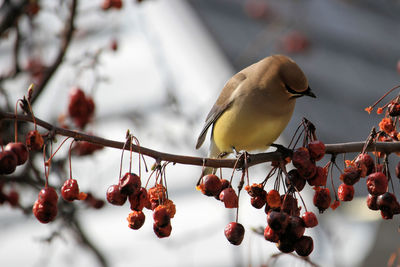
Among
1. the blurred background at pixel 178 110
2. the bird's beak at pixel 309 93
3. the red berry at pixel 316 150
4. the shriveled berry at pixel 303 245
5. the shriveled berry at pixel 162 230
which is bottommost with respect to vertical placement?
the blurred background at pixel 178 110

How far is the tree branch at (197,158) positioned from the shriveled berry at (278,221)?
0.72 feet

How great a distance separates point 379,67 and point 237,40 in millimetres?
2246

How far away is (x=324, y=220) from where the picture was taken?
5535mm

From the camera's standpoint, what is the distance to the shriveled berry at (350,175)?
1.98 meters

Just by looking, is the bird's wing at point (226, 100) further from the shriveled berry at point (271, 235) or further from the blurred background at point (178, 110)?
the shriveled berry at point (271, 235)

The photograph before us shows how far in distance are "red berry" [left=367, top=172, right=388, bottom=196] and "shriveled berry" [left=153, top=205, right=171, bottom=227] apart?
0.65 m

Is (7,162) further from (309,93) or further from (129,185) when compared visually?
(309,93)

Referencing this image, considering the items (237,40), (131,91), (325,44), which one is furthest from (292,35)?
(131,91)

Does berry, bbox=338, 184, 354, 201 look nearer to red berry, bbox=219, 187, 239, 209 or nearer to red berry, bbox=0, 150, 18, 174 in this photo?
red berry, bbox=219, 187, 239, 209

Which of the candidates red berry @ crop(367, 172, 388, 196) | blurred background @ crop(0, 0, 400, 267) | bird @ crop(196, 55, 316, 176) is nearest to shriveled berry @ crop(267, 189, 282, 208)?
red berry @ crop(367, 172, 388, 196)

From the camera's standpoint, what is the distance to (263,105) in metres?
3.04

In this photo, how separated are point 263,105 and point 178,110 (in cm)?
204

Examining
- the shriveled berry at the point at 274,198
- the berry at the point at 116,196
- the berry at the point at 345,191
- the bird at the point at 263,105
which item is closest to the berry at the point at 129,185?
the berry at the point at 116,196

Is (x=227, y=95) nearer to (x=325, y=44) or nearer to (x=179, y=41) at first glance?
(x=179, y=41)
